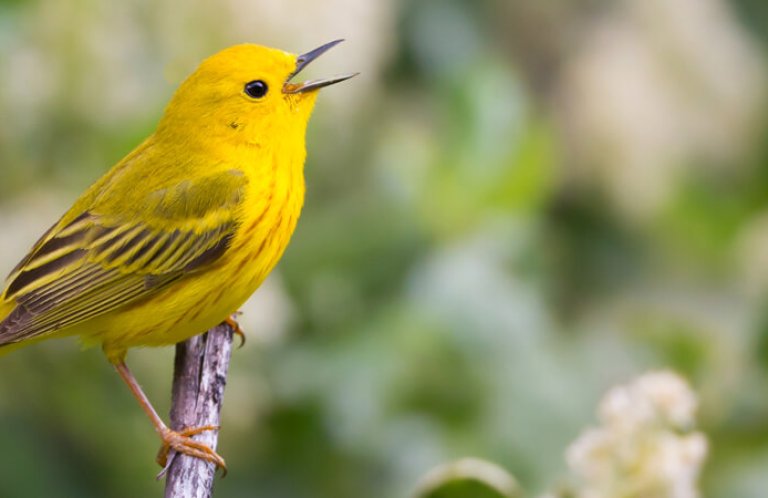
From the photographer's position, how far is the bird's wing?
4324mm

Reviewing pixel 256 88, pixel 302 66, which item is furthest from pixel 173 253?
pixel 302 66

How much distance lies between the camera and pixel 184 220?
4.46m

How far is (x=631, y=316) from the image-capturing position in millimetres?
5980

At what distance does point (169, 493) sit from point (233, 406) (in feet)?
3.53

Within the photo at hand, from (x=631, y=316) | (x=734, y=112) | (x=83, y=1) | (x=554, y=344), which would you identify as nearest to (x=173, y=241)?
(x=83, y=1)

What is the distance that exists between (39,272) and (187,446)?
67 centimetres

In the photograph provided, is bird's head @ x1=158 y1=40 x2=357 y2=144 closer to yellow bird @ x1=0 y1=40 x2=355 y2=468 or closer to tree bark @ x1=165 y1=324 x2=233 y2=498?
yellow bird @ x1=0 y1=40 x2=355 y2=468

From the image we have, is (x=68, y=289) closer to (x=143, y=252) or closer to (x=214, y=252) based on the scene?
(x=143, y=252)

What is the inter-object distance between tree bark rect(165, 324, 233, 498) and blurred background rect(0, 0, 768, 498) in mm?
334

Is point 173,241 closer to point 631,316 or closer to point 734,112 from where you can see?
point 631,316

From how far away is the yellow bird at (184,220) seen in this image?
4.31 m

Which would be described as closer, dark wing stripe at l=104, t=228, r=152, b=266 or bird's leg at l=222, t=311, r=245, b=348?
dark wing stripe at l=104, t=228, r=152, b=266

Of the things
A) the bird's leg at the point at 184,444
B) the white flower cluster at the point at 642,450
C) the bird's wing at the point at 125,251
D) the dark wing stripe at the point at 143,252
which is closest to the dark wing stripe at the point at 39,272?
the bird's wing at the point at 125,251

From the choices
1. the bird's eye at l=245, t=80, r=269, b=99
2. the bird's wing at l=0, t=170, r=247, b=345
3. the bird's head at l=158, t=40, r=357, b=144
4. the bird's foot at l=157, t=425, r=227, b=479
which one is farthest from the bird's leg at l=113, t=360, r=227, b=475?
the bird's eye at l=245, t=80, r=269, b=99
